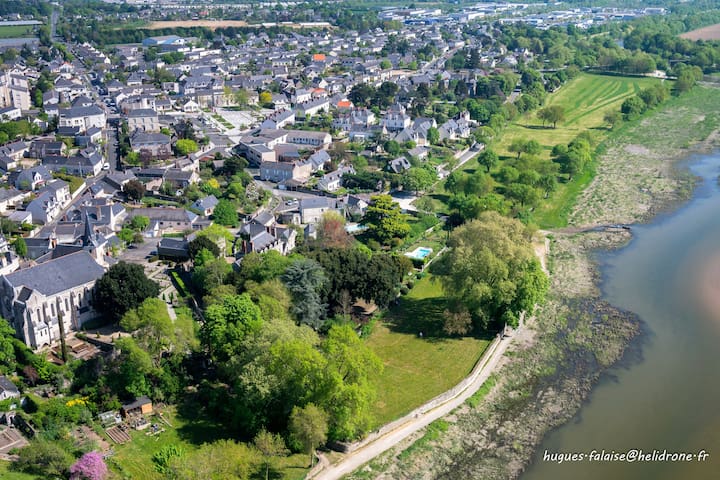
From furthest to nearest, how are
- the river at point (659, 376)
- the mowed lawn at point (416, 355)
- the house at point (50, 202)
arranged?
the house at point (50, 202)
the mowed lawn at point (416, 355)
the river at point (659, 376)

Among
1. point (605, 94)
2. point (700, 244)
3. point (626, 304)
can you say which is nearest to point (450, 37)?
point (605, 94)

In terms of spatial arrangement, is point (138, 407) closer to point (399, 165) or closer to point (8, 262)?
point (8, 262)

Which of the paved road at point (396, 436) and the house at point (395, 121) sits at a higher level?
the house at point (395, 121)

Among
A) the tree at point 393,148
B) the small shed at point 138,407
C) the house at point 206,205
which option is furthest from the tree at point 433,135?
the small shed at point 138,407

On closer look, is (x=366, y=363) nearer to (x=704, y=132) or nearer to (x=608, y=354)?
(x=608, y=354)

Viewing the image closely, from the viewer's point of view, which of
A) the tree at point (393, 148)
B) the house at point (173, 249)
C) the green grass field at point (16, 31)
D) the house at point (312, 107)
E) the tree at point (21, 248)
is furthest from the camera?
the green grass field at point (16, 31)

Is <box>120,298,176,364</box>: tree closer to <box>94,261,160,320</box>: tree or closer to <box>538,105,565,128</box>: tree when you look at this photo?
<box>94,261,160,320</box>: tree

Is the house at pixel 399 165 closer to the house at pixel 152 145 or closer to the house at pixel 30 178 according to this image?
the house at pixel 152 145
